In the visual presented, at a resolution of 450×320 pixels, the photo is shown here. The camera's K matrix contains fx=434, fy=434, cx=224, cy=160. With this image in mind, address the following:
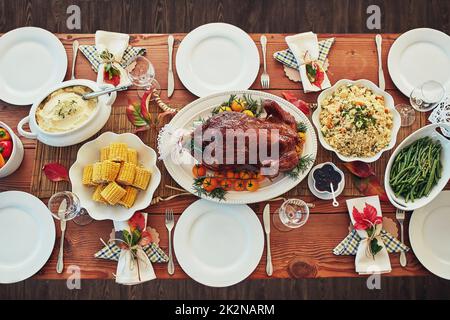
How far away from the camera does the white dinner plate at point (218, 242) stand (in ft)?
7.28

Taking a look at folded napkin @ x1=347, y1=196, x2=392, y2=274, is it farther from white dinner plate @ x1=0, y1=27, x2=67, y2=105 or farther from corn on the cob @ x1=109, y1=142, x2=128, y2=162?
white dinner plate @ x1=0, y1=27, x2=67, y2=105

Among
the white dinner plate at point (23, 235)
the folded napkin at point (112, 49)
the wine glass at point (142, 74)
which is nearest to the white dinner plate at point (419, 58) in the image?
the wine glass at point (142, 74)

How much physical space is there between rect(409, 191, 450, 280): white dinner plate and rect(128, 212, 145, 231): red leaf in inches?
54.6

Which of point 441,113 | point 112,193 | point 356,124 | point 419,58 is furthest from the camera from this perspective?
point 419,58

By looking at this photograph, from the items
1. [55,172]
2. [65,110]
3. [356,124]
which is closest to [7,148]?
[55,172]

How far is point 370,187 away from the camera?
7.55 feet

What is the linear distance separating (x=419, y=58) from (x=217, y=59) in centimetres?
114

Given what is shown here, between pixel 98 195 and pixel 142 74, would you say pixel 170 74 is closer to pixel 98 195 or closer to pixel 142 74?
pixel 142 74

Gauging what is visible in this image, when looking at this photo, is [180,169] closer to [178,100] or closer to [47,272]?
[178,100]

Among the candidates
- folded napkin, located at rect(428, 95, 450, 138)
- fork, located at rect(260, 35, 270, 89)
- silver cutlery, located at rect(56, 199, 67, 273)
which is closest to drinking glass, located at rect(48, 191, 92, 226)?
silver cutlery, located at rect(56, 199, 67, 273)

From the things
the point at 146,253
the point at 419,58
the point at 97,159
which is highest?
the point at 419,58

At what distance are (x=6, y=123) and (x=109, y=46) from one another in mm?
701

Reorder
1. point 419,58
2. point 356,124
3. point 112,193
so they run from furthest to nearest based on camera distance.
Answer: point 419,58 → point 356,124 → point 112,193
